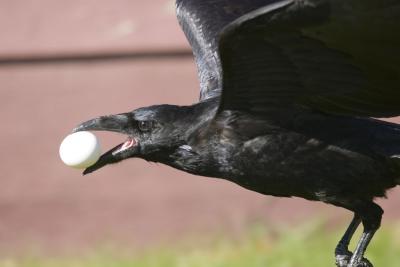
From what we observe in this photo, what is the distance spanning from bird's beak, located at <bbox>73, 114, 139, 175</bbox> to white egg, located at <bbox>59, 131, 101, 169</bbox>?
0.12 feet

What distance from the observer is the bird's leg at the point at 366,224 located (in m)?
6.75

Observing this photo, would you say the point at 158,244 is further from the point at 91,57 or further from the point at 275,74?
the point at 275,74

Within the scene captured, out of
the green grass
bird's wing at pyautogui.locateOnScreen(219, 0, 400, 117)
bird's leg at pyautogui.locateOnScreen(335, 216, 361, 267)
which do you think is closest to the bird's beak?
bird's wing at pyautogui.locateOnScreen(219, 0, 400, 117)

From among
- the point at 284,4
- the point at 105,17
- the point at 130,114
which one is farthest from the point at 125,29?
the point at 284,4

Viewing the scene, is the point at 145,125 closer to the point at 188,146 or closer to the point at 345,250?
the point at 188,146

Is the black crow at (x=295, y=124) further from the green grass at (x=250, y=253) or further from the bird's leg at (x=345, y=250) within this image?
the green grass at (x=250, y=253)

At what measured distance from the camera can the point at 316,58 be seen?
6.33 m

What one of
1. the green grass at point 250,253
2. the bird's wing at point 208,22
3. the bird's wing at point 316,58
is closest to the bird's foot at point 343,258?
the bird's wing at point 316,58

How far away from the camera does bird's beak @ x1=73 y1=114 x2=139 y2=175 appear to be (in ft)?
22.1

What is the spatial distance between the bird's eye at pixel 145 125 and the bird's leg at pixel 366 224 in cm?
108

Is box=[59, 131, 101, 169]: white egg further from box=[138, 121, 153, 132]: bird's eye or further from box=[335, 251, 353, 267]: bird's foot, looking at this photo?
box=[335, 251, 353, 267]: bird's foot

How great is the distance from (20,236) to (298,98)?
379 centimetres

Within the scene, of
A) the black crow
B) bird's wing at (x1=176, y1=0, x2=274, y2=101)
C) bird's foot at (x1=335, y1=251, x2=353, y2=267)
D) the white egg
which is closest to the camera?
the black crow

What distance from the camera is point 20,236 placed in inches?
386
